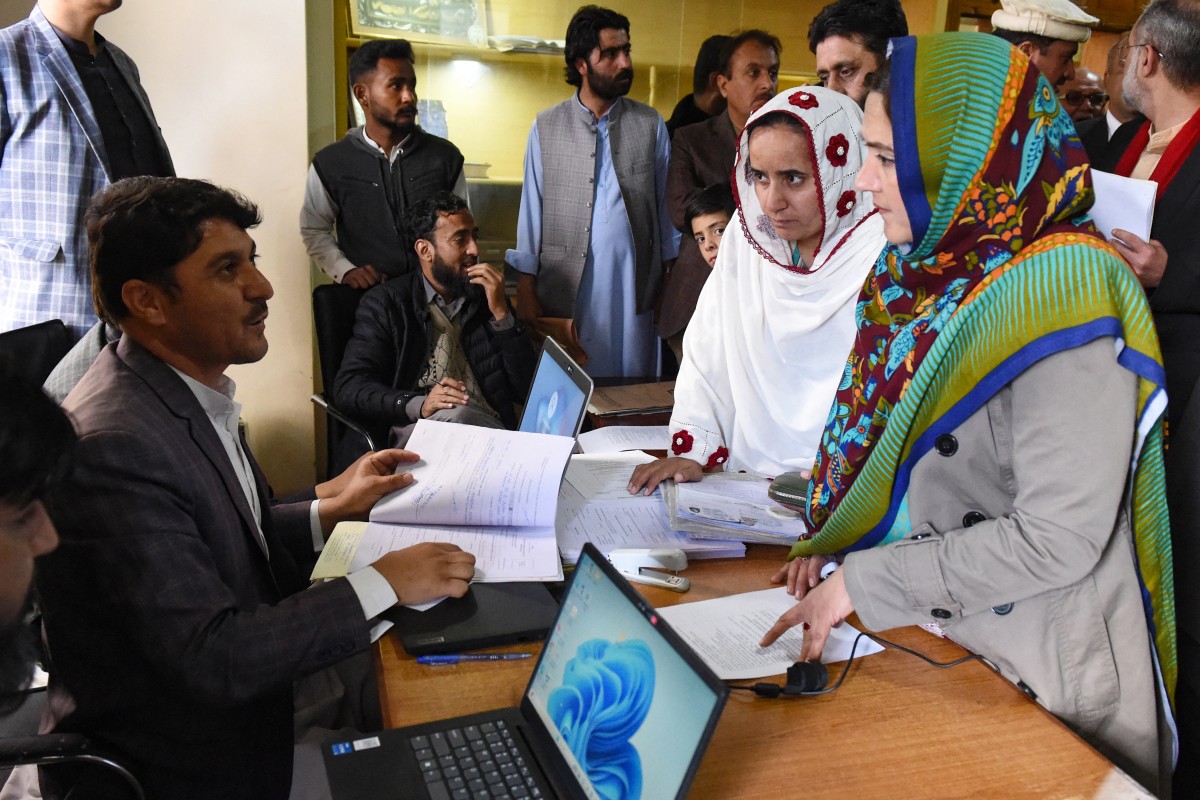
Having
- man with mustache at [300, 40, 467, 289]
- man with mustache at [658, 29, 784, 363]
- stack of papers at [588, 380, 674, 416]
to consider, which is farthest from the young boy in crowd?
man with mustache at [300, 40, 467, 289]

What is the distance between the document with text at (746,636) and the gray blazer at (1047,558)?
0.10 metres

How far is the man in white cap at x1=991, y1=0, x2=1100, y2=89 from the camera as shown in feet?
9.21

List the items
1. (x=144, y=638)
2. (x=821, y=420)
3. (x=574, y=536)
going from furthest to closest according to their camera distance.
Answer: (x=821, y=420) → (x=574, y=536) → (x=144, y=638)

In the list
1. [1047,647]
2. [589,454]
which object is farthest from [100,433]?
[1047,647]

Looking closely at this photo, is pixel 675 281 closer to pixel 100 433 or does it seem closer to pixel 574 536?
pixel 574 536

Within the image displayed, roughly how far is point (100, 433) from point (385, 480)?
1.84ft

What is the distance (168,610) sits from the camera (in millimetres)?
1140

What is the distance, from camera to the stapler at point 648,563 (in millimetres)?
1413

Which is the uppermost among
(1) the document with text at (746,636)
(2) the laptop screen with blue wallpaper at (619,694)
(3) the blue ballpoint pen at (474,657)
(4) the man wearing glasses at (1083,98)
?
(4) the man wearing glasses at (1083,98)

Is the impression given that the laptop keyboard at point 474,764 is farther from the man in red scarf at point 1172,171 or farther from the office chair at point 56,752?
the man in red scarf at point 1172,171

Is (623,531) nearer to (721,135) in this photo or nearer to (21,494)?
(21,494)

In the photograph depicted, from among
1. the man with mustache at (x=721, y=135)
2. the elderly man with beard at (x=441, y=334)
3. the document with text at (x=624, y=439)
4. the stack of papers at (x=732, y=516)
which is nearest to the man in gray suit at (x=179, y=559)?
the stack of papers at (x=732, y=516)

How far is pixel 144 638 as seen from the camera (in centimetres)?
115

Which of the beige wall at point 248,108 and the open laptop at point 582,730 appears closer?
the open laptop at point 582,730
